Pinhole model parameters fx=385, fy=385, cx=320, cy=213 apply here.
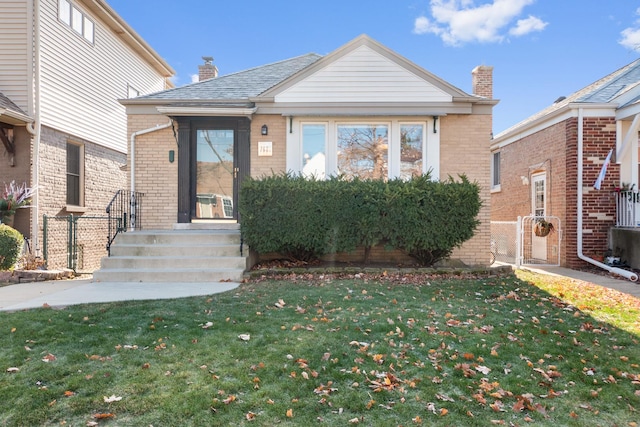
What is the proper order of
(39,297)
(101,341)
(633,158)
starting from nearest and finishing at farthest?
(101,341)
(39,297)
(633,158)

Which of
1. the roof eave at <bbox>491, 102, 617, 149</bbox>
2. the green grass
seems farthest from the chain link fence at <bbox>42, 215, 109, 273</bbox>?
the roof eave at <bbox>491, 102, 617, 149</bbox>

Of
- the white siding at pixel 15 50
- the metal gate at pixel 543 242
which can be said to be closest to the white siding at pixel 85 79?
the white siding at pixel 15 50

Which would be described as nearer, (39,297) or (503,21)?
(39,297)

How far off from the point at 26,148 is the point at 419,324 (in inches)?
378

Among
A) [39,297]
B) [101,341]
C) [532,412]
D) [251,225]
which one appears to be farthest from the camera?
[251,225]

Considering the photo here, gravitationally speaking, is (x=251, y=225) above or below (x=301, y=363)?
above

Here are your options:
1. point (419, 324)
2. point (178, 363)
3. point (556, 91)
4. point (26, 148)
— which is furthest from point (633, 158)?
point (26, 148)

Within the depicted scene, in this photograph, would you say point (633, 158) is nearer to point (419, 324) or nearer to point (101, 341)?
point (419, 324)

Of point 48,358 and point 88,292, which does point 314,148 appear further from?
point 48,358

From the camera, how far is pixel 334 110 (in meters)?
8.23

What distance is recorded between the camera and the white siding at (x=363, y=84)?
8281 millimetres

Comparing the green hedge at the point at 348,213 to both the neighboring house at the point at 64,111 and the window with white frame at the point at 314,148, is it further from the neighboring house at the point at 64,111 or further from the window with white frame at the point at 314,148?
the neighboring house at the point at 64,111

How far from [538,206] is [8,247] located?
41.8 feet

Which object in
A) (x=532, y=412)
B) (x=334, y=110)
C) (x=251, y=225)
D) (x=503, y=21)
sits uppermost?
(x=503, y=21)
